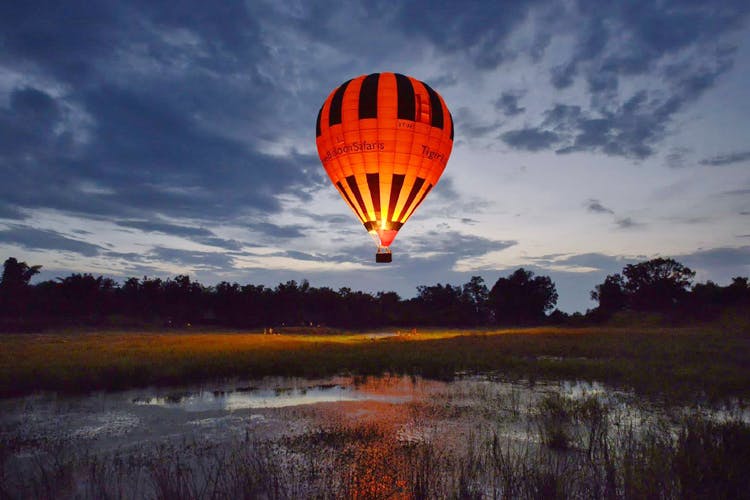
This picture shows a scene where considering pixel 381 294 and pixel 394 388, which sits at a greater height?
pixel 381 294

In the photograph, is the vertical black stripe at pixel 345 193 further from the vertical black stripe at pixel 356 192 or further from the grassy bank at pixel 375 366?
the grassy bank at pixel 375 366

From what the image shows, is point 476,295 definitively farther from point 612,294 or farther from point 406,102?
point 406,102

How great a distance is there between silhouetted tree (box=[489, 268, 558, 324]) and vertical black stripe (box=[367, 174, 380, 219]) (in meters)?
88.0

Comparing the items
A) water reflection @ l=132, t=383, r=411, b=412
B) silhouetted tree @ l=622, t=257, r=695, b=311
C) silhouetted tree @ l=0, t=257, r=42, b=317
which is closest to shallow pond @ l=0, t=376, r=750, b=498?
water reflection @ l=132, t=383, r=411, b=412

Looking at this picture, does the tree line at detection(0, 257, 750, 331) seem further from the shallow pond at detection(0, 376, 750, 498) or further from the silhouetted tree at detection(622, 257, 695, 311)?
the shallow pond at detection(0, 376, 750, 498)

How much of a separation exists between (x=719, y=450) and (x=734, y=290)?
2974 inches

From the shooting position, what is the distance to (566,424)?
966 centimetres

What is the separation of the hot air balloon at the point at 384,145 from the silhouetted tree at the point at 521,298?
287 ft

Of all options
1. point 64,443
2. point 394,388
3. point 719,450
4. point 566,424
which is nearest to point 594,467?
point 719,450

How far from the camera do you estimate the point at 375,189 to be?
67.3 feet

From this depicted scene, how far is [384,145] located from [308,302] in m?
68.6

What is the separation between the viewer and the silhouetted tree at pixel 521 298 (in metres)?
103

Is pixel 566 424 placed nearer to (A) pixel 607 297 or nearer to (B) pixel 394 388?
(B) pixel 394 388

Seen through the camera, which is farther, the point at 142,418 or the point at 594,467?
the point at 142,418
